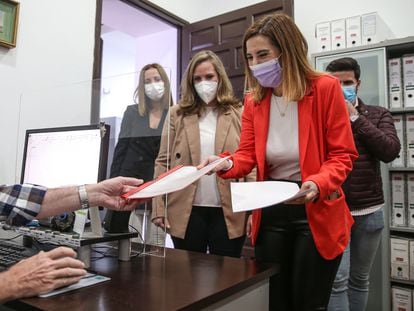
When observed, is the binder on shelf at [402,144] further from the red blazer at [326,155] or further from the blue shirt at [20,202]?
the blue shirt at [20,202]

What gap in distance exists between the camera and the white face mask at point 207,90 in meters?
1.79

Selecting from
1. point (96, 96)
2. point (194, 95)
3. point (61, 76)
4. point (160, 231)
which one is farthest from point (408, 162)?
point (61, 76)

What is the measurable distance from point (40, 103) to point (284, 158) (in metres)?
1.53

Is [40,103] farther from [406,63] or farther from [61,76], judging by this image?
[406,63]

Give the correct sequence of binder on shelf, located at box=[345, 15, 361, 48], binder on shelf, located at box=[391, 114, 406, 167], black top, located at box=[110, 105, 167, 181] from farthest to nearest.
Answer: binder on shelf, located at box=[345, 15, 361, 48], binder on shelf, located at box=[391, 114, 406, 167], black top, located at box=[110, 105, 167, 181]

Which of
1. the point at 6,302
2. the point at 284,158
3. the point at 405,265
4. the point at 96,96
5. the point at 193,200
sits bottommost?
the point at 405,265

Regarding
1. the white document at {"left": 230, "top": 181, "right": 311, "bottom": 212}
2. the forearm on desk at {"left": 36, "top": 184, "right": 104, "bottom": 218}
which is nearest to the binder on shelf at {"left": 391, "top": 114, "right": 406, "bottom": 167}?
the white document at {"left": 230, "top": 181, "right": 311, "bottom": 212}

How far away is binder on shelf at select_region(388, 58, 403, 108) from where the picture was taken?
2330mm

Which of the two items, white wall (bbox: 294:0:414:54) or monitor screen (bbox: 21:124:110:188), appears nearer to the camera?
monitor screen (bbox: 21:124:110:188)

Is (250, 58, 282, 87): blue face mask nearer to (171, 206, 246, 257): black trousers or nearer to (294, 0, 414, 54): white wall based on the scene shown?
(171, 206, 246, 257): black trousers

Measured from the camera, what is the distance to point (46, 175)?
1.40 meters

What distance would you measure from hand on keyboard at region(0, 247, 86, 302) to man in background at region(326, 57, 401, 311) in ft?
4.37

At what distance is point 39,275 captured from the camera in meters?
0.78

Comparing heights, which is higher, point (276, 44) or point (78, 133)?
point (276, 44)
